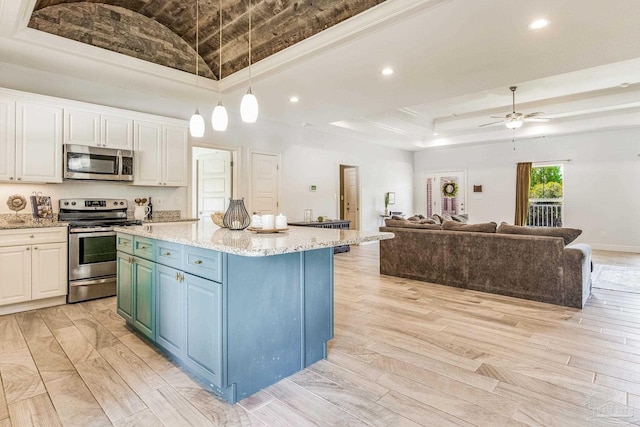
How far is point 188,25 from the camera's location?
14.4ft

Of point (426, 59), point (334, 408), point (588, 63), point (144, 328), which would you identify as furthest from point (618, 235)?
point (144, 328)

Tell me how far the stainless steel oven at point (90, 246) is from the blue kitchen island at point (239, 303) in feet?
5.64

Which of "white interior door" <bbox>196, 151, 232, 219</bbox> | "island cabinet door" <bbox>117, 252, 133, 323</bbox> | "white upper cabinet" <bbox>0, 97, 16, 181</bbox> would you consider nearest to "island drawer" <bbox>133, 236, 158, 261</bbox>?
"island cabinet door" <bbox>117, 252, 133, 323</bbox>

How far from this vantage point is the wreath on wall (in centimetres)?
1009

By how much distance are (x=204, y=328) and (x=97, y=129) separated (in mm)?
3379

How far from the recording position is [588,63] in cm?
390

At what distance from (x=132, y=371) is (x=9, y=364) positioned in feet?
3.02

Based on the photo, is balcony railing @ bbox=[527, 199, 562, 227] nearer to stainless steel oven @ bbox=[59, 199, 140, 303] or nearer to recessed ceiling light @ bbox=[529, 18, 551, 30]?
recessed ceiling light @ bbox=[529, 18, 551, 30]

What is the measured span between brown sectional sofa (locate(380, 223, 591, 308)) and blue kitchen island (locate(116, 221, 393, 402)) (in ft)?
8.38

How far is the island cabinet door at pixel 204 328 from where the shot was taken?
6.46ft

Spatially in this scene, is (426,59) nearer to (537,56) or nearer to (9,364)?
(537,56)

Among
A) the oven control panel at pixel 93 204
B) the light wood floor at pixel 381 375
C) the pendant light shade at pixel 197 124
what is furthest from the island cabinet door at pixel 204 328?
the oven control panel at pixel 93 204

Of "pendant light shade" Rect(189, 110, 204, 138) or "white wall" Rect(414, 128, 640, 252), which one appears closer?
"pendant light shade" Rect(189, 110, 204, 138)

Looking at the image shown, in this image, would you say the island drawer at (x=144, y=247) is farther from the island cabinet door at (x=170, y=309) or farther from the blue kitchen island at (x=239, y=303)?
the island cabinet door at (x=170, y=309)
